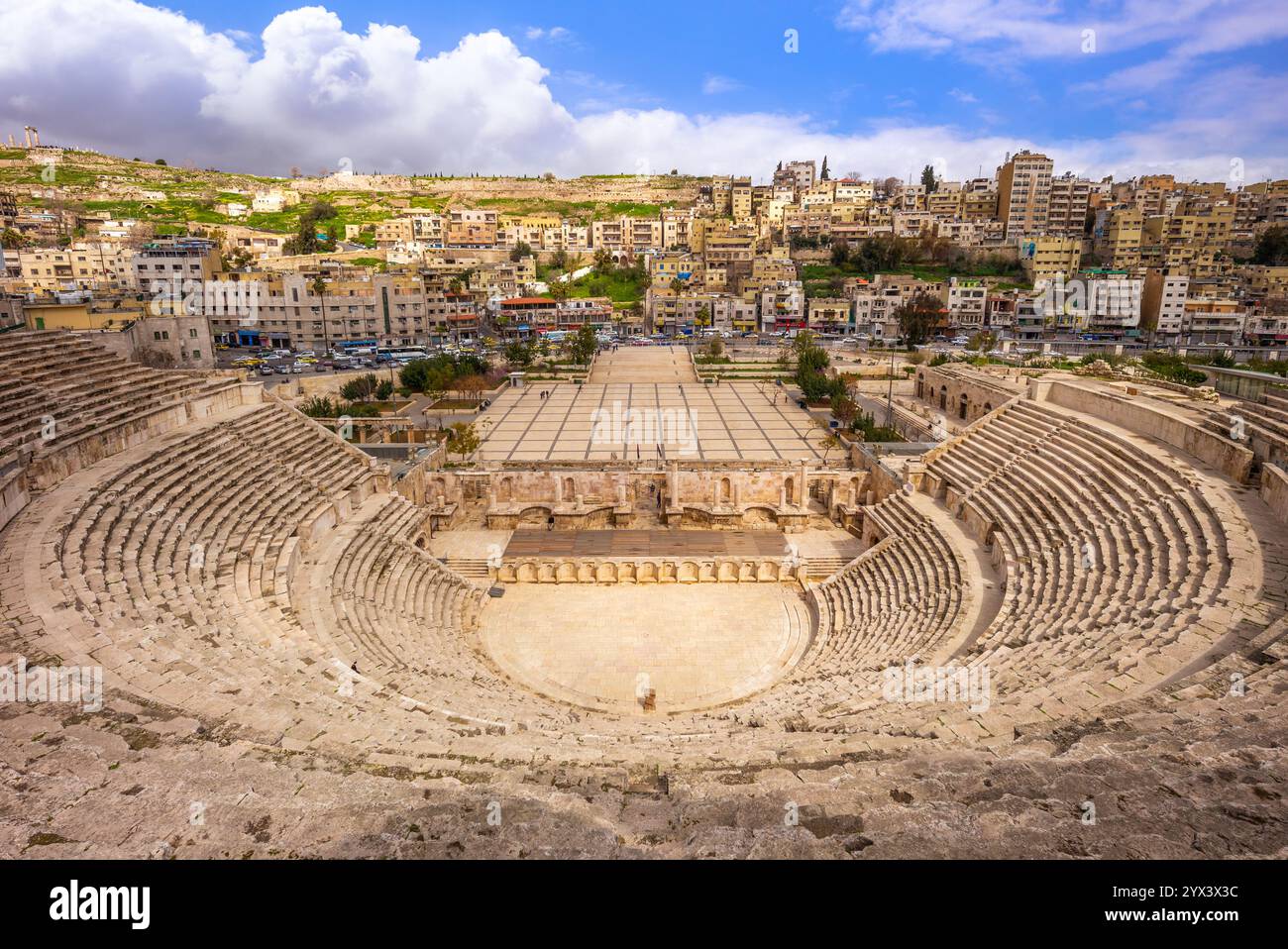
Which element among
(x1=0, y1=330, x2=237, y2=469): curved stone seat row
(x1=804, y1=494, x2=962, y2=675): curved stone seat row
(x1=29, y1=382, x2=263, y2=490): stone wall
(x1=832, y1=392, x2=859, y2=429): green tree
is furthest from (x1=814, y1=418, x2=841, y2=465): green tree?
(x1=0, y1=330, x2=237, y2=469): curved stone seat row

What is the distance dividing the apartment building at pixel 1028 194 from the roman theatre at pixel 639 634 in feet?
254

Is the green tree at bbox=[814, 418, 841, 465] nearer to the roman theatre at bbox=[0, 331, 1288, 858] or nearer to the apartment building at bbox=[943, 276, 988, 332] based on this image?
the roman theatre at bbox=[0, 331, 1288, 858]

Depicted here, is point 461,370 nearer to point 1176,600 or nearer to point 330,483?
point 330,483

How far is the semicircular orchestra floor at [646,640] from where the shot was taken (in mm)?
16188

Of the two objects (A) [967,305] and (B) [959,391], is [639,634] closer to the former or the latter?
(B) [959,391]

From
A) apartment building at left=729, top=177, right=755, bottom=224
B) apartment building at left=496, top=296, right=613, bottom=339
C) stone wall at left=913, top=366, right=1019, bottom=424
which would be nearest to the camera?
stone wall at left=913, top=366, right=1019, bottom=424

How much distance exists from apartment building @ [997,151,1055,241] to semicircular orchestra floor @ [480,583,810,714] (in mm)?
91206

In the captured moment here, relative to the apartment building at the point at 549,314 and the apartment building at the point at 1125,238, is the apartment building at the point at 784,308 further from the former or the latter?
the apartment building at the point at 1125,238

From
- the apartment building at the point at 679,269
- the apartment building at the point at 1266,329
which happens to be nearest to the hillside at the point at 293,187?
the apartment building at the point at 679,269

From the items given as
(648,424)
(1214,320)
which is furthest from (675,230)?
(648,424)

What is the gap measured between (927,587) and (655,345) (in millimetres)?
53323

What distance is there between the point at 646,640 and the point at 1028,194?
328 feet

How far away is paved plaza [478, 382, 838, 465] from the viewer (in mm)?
34875
